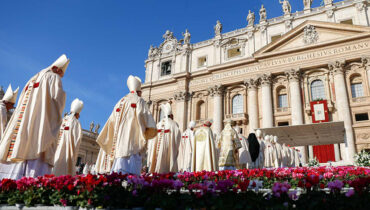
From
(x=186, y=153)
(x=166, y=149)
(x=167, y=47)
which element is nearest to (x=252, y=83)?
(x=167, y=47)

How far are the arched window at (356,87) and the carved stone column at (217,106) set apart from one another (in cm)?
1265

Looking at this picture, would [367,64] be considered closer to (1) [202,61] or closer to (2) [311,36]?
(2) [311,36]

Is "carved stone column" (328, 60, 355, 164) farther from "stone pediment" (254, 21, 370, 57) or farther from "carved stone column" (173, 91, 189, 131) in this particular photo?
"carved stone column" (173, 91, 189, 131)

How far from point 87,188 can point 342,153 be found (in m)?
24.7

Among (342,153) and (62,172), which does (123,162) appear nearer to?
(62,172)

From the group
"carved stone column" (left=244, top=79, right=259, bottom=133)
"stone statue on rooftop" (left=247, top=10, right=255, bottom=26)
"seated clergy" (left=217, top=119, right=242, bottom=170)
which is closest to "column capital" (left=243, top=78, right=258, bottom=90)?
"carved stone column" (left=244, top=79, right=259, bottom=133)

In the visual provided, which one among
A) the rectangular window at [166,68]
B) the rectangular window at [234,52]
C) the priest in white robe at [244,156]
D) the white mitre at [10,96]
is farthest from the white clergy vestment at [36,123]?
the rectangular window at [166,68]

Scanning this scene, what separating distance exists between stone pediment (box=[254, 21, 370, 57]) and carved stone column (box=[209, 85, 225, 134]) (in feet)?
18.2

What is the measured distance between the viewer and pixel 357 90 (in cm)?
2420

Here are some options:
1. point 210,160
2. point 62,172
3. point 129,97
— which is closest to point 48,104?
point 129,97

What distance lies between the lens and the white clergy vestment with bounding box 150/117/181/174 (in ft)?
28.6

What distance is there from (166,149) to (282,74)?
21766 millimetres

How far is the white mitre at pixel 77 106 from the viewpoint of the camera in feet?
26.9

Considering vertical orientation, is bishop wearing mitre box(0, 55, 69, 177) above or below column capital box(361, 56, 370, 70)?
below
